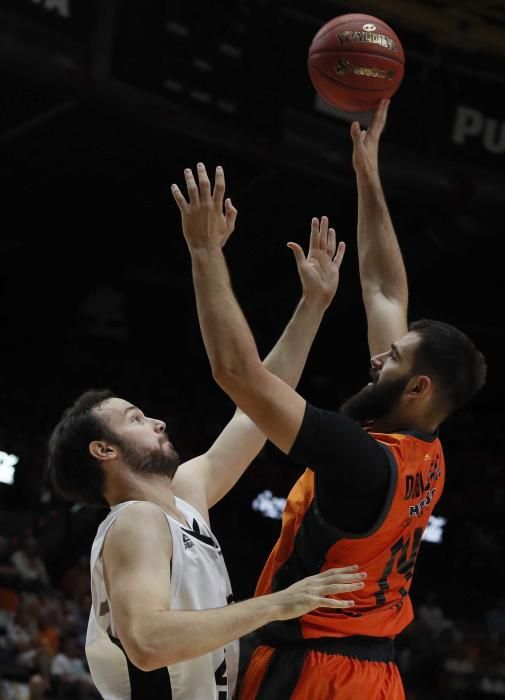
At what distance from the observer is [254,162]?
13164 mm

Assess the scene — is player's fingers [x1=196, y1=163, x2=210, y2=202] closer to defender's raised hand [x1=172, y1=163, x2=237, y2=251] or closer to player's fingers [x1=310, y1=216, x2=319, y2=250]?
defender's raised hand [x1=172, y1=163, x2=237, y2=251]

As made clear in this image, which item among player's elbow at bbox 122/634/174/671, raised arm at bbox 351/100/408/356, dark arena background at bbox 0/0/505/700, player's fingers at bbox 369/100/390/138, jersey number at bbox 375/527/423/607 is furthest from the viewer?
dark arena background at bbox 0/0/505/700

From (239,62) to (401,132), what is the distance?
7.85ft

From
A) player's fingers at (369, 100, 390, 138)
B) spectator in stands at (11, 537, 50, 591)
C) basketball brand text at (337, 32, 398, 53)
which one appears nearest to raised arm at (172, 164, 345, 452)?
player's fingers at (369, 100, 390, 138)

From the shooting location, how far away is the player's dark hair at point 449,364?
337cm

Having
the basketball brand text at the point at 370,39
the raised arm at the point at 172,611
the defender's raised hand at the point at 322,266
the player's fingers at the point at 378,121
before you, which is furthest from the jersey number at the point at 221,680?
the basketball brand text at the point at 370,39

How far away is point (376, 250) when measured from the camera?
4168 millimetres

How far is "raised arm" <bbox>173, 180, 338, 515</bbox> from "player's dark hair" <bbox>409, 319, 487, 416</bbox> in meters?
0.43

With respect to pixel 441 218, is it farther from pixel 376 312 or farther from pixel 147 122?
pixel 376 312

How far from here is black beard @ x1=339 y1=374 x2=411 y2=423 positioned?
11.1 ft

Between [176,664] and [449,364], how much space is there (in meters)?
1.15

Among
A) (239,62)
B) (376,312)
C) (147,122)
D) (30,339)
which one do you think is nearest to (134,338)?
(30,339)

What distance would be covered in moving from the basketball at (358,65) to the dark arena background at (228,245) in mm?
5467

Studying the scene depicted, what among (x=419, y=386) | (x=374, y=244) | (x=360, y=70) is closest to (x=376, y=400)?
(x=419, y=386)
